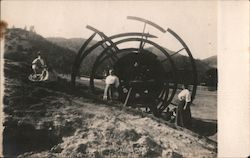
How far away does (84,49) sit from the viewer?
3990 mm

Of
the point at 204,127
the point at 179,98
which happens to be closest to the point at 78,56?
the point at 179,98

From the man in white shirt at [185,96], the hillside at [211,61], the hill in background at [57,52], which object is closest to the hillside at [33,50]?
the hill in background at [57,52]

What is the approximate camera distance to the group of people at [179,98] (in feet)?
13.1

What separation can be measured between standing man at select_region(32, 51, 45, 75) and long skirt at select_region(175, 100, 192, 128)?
165cm

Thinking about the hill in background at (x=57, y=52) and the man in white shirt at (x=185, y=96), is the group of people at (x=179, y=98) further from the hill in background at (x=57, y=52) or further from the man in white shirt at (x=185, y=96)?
the hill in background at (x=57, y=52)

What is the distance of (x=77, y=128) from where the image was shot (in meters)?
3.89

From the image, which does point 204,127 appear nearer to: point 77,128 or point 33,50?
point 77,128

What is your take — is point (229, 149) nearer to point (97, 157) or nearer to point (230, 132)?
point (230, 132)

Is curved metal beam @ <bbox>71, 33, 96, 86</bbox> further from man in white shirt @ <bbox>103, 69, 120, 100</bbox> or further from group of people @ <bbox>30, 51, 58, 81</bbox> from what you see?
man in white shirt @ <bbox>103, 69, 120, 100</bbox>

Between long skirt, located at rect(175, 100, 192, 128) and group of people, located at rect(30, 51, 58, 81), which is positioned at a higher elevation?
group of people, located at rect(30, 51, 58, 81)

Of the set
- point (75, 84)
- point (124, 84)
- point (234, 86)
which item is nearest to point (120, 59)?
point (124, 84)

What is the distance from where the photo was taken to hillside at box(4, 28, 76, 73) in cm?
395

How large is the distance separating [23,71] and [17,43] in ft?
1.07

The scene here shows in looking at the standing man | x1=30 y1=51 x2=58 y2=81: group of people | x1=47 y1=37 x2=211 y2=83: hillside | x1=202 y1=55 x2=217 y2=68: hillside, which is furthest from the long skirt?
the standing man
